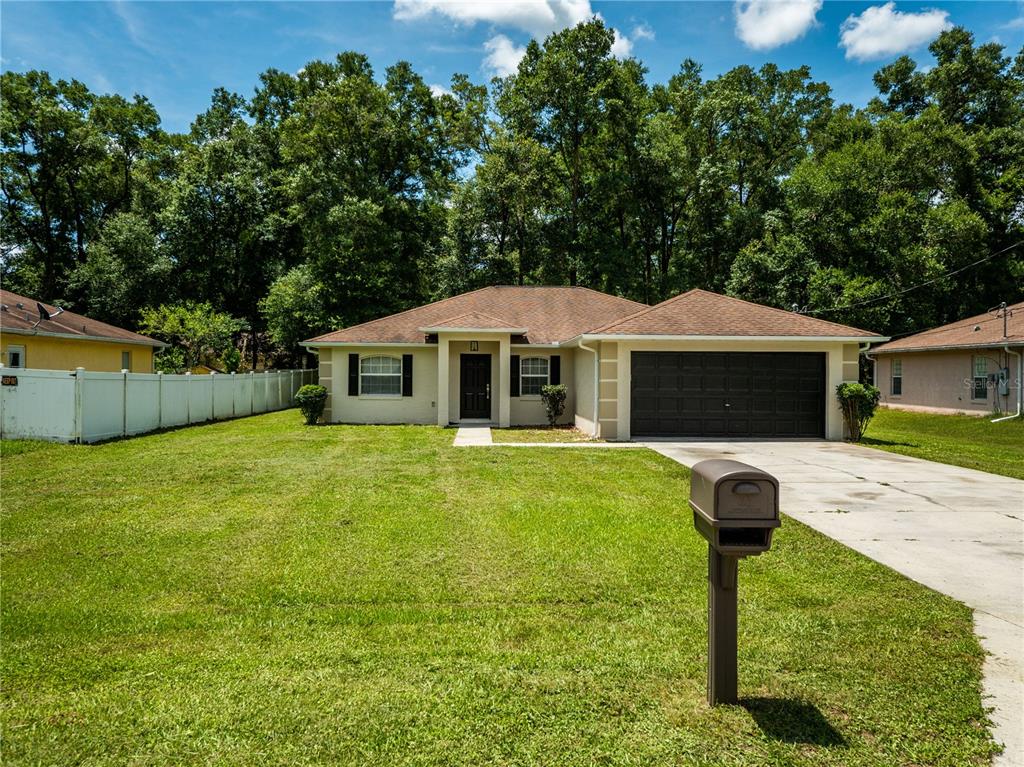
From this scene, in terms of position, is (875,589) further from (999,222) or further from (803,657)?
(999,222)

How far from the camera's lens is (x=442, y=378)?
16656 millimetres

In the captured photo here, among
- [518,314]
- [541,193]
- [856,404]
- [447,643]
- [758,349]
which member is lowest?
[447,643]

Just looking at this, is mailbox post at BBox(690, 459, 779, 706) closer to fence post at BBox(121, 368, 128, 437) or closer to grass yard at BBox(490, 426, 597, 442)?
grass yard at BBox(490, 426, 597, 442)

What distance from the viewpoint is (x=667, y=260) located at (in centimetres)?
3045

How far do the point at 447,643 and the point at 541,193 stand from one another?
2673 cm

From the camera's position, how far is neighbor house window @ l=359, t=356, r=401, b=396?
17531 millimetres

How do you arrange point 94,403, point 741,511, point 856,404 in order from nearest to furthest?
point 741,511 → point 94,403 → point 856,404

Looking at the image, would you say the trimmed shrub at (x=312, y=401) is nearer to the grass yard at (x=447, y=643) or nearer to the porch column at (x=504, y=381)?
the porch column at (x=504, y=381)

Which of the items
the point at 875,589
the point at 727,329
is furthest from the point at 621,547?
the point at 727,329

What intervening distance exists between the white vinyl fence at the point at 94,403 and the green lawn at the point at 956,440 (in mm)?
16654

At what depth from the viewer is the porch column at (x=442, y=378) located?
1656 cm

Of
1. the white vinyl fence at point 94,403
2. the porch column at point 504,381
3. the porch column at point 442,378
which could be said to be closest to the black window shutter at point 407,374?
the porch column at point 442,378

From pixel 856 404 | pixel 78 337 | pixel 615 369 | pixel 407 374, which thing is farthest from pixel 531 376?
pixel 78 337

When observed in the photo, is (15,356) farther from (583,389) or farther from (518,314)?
(583,389)
